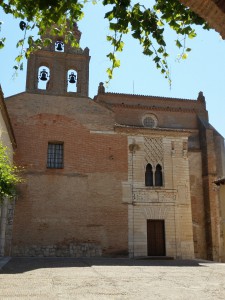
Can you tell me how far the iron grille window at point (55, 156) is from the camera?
792 inches

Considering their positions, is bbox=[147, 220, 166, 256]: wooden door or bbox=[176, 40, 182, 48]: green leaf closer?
bbox=[176, 40, 182, 48]: green leaf

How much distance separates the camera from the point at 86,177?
65.5ft

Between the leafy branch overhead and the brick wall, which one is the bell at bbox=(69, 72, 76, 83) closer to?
the brick wall

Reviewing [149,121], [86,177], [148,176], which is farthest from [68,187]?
[149,121]

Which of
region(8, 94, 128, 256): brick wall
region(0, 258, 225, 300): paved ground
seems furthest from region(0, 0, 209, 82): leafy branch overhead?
region(8, 94, 128, 256): brick wall

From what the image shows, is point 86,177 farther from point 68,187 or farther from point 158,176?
point 158,176

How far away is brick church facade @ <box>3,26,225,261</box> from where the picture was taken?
1902cm

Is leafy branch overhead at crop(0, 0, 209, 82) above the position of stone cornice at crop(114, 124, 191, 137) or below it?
below

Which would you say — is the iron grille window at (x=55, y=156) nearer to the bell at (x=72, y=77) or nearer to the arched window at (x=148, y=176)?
the bell at (x=72, y=77)

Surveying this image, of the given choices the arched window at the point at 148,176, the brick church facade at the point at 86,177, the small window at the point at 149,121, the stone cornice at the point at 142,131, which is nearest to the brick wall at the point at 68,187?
the brick church facade at the point at 86,177

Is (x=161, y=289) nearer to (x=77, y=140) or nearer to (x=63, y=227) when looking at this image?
(x=63, y=227)

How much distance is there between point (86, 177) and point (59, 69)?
6.49 meters

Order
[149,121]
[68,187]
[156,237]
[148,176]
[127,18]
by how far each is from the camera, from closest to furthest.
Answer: [127,18] < [68,187] < [156,237] < [148,176] < [149,121]

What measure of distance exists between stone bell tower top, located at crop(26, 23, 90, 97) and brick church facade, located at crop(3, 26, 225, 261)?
0.19 ft
